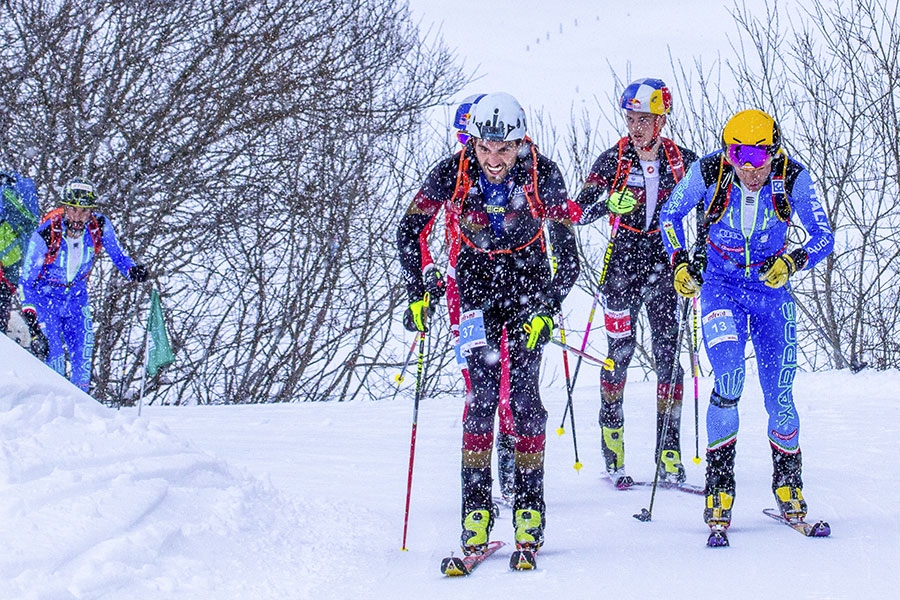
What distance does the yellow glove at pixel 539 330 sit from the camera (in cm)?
482

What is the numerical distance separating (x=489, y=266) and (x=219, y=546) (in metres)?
1.92

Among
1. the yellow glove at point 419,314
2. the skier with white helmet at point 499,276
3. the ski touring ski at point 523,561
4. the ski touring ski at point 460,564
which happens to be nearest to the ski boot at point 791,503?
the skier with white helmet at point 499,276

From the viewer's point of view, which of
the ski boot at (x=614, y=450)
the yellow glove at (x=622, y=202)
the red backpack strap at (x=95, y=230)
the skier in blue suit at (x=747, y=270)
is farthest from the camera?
the red backpack strap at (x=95, y=230)

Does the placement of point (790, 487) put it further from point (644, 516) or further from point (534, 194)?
point (534, 194)

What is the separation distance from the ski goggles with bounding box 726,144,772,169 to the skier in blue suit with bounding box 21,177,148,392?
6.00m

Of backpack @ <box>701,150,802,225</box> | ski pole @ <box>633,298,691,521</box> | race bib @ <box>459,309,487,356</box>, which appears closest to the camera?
race bib @ <box>459,309,487,356</box>

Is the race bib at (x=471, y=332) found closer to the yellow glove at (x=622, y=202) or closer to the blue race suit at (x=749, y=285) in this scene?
the blue race suit at (x=749, y=285)

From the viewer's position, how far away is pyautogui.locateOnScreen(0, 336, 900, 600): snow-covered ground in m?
4.14

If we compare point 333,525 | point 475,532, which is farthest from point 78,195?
point 475,532

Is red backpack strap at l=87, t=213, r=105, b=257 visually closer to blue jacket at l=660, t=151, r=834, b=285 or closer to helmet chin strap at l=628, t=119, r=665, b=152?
helmet chin strap at l=628, t=119, r=665, b=152

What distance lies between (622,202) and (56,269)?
211 inches

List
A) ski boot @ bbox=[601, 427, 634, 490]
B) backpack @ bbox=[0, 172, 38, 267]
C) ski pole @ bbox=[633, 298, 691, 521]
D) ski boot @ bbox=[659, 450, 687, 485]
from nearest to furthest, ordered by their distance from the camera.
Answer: ski pole @ bbox=[633, 298, 691, 521] < ski boot @ bbox=[659, 450, 687, 485] < ski boot @ bbox=[601, 427, 634, 490] < backpack @ bbox=[0, 172, 38, 267]

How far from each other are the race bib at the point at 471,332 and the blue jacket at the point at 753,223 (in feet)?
4.30

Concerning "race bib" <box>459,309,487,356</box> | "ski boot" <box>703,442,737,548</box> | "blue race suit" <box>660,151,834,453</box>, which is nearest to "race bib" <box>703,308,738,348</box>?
"blue race suit" <box>660,151,834,453</box>
